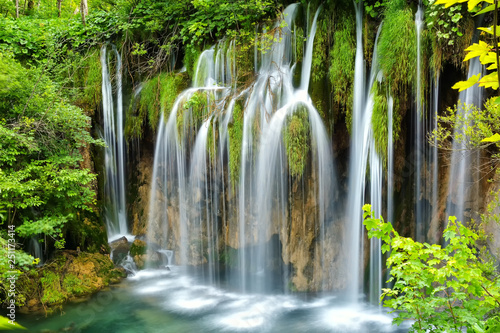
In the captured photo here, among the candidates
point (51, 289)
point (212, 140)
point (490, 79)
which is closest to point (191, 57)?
point (212, 140)

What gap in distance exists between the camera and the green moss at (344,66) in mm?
7492

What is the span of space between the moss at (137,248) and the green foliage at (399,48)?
7.08m

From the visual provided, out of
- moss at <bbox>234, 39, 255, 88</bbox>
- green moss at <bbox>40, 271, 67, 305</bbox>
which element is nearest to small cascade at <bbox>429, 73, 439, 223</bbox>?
moss at <bbox>234, 39, 255, 88</bbox>

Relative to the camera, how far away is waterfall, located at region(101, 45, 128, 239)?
10398 millimetres

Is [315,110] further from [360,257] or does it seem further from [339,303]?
[339,303]

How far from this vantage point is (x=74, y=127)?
7.91 meters

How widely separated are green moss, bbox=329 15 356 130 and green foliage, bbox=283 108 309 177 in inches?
31.9

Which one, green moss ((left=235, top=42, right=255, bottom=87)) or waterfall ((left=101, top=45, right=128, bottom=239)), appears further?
waterfall ((left=101, top=45, right=128, bottom=239))

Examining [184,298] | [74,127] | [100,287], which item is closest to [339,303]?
[184,298]

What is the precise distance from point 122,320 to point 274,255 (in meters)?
3.40

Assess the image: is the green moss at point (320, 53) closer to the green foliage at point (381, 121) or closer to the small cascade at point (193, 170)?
the green foliage at point (381, 121)

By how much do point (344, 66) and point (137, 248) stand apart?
6.73m

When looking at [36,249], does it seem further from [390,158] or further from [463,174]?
[463,174]

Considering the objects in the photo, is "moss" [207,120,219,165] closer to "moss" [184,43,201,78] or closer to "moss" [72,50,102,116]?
"moss" [184,43,201,78]
